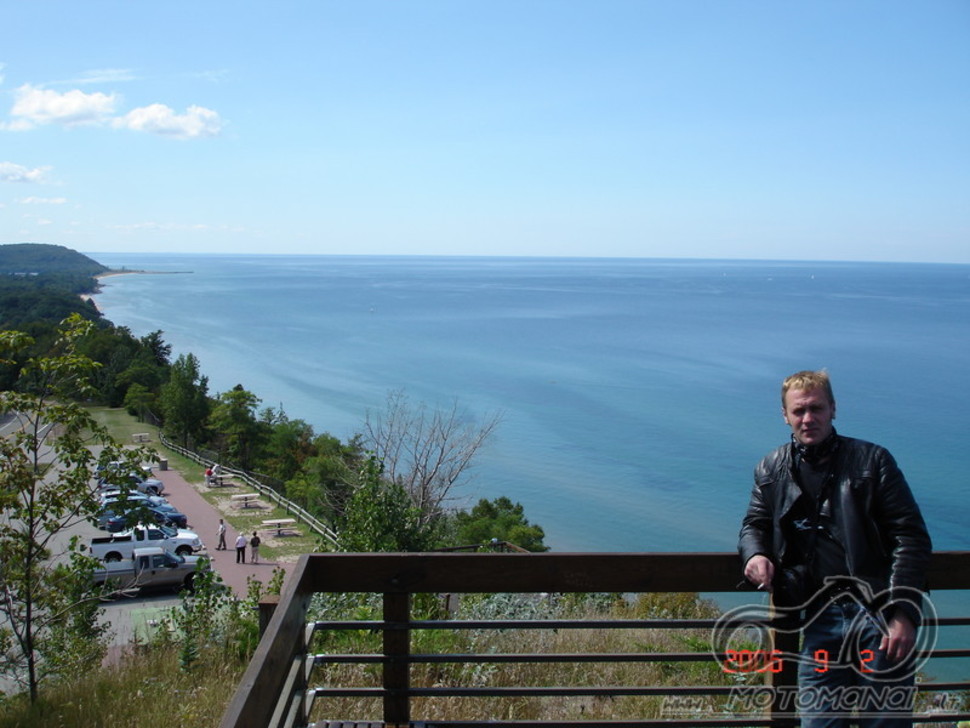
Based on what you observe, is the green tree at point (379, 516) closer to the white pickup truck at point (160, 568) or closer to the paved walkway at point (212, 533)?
the paved walkway at point (212, 533)

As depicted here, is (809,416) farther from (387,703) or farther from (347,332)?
(347,332)

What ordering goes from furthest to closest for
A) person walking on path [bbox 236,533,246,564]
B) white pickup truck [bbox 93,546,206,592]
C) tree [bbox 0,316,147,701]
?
person walking on path [bbox 236,533,246,564]
white pickup truck [bbox 93,546,206,592]
tree [bbox 0,316,147,701]

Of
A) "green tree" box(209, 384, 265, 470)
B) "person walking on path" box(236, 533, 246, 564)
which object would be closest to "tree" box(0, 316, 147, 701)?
"person walking on path" box(236, 533, 246, 564)

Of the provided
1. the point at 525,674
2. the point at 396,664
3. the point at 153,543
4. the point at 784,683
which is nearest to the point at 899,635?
the point at 784,683

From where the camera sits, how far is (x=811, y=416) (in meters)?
2.84

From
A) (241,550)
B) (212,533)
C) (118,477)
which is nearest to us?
(118,477)

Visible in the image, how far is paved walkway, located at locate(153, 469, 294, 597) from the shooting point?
23.9m

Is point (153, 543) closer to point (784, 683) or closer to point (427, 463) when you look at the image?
point (427, 463)

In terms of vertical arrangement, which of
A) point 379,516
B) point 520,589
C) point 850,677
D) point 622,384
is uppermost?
point 520,589

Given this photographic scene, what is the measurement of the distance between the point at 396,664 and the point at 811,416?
1728 mm

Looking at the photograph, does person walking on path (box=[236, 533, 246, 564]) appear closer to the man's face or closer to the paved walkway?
the paved walkway

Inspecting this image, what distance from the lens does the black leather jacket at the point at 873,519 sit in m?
2.61

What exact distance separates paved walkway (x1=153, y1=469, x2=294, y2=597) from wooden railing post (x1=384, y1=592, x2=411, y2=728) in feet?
51.0

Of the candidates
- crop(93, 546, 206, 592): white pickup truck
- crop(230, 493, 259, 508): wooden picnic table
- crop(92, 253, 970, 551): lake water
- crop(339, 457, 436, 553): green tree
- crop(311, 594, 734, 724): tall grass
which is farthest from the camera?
crop(92, 253, 970, 551): lake water
